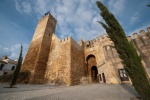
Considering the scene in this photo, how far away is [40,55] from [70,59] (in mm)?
4653

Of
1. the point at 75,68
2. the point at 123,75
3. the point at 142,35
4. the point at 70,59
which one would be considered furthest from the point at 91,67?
the point at 142,35

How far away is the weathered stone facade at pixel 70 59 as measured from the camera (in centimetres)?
862

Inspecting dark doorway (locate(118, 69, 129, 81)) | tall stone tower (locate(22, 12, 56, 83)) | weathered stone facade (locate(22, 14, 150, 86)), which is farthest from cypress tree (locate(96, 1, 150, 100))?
tall stone tower (locate(22, 12, 56, 83))

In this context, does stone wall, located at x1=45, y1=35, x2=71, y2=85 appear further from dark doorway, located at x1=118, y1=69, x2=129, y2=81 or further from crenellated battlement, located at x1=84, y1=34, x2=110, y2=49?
crenellated battlement, located at x1=84, y1=34, x2=110, y2=49

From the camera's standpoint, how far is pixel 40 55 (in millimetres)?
11602

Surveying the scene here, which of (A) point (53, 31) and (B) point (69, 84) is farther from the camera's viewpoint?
(A) point (53, 31)

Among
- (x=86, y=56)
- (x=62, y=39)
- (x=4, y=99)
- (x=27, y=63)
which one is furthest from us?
(x=86, y=56)

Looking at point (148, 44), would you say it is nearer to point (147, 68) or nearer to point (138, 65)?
point (147, 68)

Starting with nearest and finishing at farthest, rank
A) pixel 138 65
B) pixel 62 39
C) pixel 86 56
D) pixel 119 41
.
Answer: pixel 138 65
pixel 119 41
pixel 62 39
pixel 86 56

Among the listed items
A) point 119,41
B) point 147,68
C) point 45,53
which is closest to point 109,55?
point 147,68

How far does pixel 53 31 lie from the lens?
1536 centimetres

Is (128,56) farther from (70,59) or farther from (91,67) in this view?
(91,67)

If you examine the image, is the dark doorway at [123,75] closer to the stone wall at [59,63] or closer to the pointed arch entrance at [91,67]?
the stone wall at [59,63]

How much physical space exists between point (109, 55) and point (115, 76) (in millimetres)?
2522
